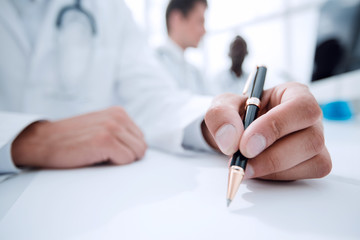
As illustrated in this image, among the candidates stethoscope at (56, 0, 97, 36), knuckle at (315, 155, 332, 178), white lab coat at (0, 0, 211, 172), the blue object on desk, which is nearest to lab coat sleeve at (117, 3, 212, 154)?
white lab coat at (0, 0, 211, 172)

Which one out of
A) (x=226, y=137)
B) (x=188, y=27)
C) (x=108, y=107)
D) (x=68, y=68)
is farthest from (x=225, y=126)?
(x=188, y=27)

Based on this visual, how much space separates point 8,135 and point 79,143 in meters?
0.10

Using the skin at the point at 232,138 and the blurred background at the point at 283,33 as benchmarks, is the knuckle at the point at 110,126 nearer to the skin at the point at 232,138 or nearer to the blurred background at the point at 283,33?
the skin at the point at 232,138

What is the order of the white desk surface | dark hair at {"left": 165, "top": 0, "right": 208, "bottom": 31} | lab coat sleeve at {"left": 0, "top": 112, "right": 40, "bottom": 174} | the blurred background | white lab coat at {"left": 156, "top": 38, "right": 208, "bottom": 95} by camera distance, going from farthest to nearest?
white lab coat at {"left": 156, "top": 38, "right": 208, "bottom": 95}
dark hair at {"left": 165, "top": 0, "right": 208, "bottom": 31}
the blurred background
lab coat sleeve at {"left": 0, "top": 112, "right": 40, "bottom": 174}
the white desk surface

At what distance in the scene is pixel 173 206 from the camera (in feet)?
0.72

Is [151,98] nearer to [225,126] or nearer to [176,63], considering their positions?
[225,126]

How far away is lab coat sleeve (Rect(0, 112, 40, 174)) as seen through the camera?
0.31 metres

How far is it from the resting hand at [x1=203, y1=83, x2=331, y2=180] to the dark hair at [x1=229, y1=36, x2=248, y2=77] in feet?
7.28

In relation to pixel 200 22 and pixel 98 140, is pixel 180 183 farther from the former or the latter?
pixel 200 22

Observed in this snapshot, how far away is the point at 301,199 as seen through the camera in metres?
0.22

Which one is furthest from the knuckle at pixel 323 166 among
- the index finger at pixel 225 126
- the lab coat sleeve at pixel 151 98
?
the lab coat sleeve at pixel 151 98

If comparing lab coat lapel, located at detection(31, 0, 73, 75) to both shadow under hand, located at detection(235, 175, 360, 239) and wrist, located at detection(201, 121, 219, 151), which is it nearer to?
wrist, located at detection(201, 121, 219, 151)

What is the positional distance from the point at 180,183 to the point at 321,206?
15 centimetres

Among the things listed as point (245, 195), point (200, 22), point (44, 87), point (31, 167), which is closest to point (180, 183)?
point (245, 195)
